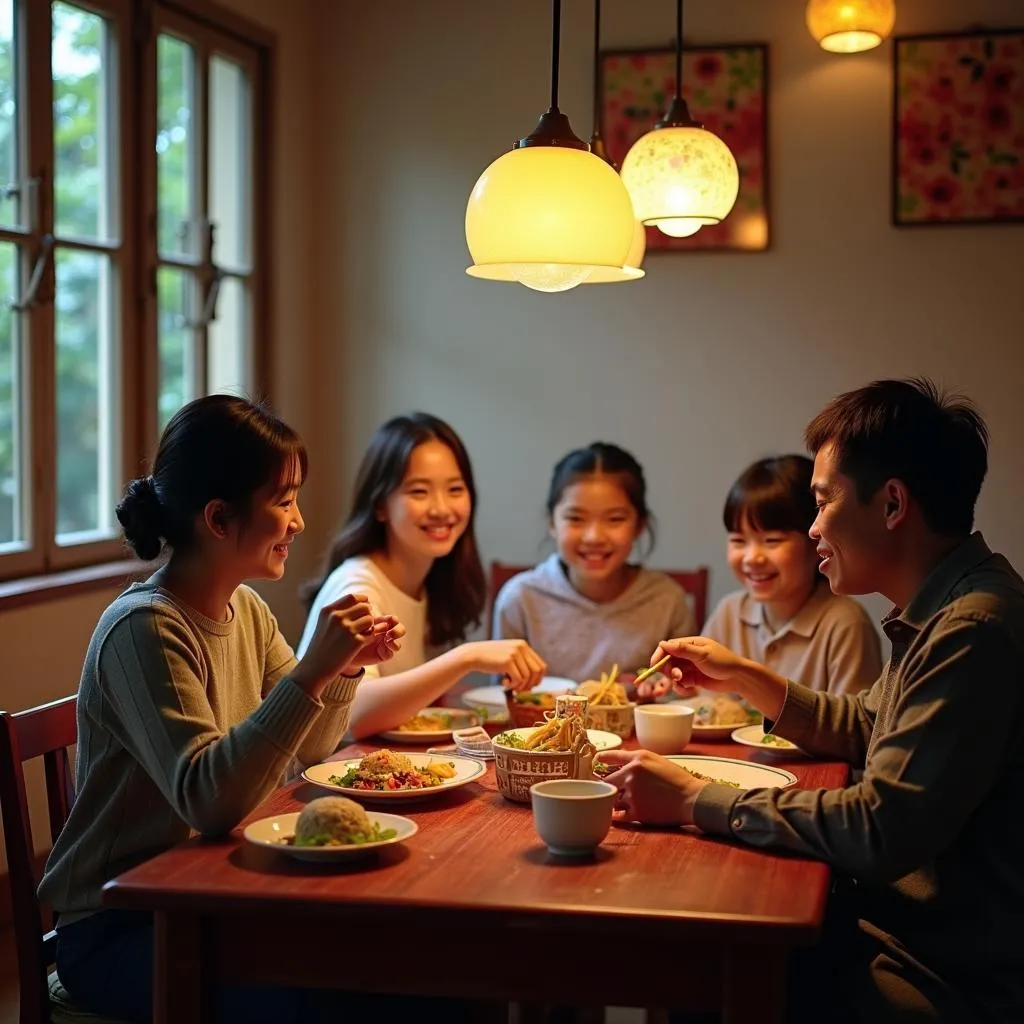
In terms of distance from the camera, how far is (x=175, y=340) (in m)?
3.98

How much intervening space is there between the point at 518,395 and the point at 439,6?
4.25ft

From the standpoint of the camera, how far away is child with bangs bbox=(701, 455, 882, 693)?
2.65 m

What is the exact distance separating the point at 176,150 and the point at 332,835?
2883mm

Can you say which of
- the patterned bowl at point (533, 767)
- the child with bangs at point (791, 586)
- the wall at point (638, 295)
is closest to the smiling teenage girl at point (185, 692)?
the patterned bowl at point (533, 767)

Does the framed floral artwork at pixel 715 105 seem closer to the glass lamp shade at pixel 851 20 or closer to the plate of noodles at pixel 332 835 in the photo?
the glass lamp shade at pixel 851 20

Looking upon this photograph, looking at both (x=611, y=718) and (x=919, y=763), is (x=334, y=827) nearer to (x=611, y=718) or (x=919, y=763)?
(x=919, y=763)

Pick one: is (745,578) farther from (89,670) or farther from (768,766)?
(89,670)

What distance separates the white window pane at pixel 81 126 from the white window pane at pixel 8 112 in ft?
0.35

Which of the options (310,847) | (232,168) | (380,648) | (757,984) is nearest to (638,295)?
(232,168)

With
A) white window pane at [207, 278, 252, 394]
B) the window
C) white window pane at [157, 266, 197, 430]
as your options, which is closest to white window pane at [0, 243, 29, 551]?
the window

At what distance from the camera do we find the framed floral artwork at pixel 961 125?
405cm

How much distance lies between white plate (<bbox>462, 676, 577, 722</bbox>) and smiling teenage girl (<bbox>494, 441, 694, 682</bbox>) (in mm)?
402

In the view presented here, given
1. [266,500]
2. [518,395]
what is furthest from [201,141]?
[266,500]

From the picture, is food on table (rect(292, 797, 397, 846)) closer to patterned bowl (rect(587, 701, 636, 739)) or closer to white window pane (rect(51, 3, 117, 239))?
patterned bowl (rect(587, 701, 636, 739))
